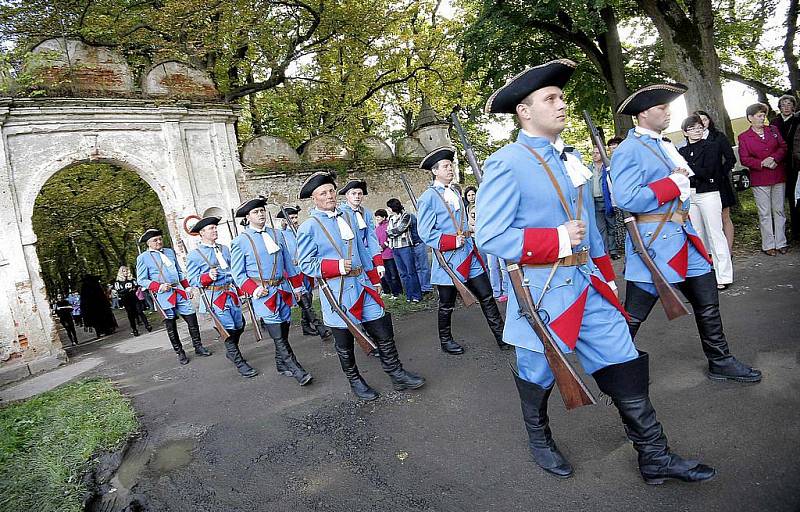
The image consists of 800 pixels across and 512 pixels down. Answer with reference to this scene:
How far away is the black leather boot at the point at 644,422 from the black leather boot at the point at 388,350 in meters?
2.44

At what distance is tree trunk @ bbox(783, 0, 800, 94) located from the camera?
13.7 meters

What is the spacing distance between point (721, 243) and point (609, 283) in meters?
4.29

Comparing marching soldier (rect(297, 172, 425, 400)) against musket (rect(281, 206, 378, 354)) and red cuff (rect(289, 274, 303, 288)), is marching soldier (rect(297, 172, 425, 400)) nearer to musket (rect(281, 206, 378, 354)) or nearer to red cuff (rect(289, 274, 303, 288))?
musket (rect(281, 206, 378, 354))

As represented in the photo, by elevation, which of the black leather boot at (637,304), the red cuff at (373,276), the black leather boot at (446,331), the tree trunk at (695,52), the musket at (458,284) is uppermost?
the tree trunk at (695,52)

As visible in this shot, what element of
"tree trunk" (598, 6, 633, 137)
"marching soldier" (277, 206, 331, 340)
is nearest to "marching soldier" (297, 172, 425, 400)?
"marching soldier" (277, 206, 331, 340)

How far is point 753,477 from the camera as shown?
2.68 m

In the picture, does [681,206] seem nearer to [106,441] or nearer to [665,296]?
[665,296]

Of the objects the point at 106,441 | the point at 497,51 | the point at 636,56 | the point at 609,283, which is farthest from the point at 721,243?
the point at 636,56

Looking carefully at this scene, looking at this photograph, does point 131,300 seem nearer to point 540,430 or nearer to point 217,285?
point 217,285

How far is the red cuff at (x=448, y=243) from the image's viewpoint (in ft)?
18.5

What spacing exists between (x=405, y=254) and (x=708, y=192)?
520cm

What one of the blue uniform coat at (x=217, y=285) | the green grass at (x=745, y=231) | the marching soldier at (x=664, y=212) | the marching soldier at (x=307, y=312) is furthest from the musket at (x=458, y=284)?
the green grass at (x=745, y=231)

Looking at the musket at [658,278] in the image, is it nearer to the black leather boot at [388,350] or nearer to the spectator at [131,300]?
the black leather boot at [388,350]

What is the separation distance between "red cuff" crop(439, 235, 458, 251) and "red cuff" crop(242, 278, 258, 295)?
2274 mm
